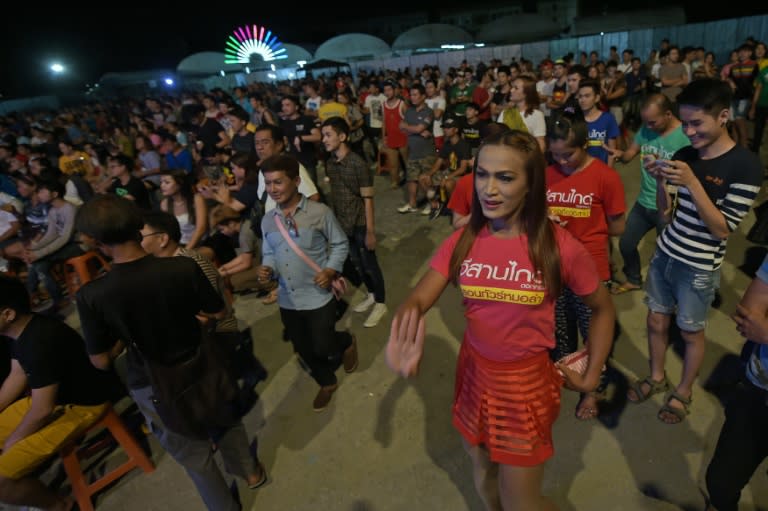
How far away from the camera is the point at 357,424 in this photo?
11.9 feet

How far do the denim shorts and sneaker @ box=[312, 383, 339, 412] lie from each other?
2.73 metres

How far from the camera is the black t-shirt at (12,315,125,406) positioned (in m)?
2.55

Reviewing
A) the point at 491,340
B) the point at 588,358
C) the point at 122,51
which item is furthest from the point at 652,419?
the point at 122,51

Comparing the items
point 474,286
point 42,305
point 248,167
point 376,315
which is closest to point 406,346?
point 474,286

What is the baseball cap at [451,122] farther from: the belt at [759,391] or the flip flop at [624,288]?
the belt at [759,391]

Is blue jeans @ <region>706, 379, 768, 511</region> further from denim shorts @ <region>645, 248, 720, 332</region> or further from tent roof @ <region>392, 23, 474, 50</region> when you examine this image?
tent roof @ <region>392, 23, 474, 50</region>

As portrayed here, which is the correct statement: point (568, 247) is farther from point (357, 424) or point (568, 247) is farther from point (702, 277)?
point (357, 424)

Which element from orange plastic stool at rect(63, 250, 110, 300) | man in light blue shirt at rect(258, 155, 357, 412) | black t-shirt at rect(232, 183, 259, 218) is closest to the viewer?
man in light blue shirt at rect(258, 155, 357, 412)

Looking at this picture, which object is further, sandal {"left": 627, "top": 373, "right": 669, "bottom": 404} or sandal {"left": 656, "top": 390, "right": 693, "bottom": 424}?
sandal {"left": 627, "top": 373, "right": 669, "bottom": 404}

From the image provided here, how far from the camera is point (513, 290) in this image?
5.96 feet

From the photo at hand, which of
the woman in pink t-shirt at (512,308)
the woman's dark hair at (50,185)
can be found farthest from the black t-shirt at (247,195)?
the woman in pink t-shirt at (512,308)

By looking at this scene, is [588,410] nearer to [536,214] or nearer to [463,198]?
[463,198]

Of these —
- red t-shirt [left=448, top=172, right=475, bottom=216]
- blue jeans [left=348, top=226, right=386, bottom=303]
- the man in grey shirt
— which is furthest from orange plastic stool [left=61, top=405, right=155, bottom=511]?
the man in grey shirt

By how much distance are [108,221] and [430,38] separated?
2740cm
